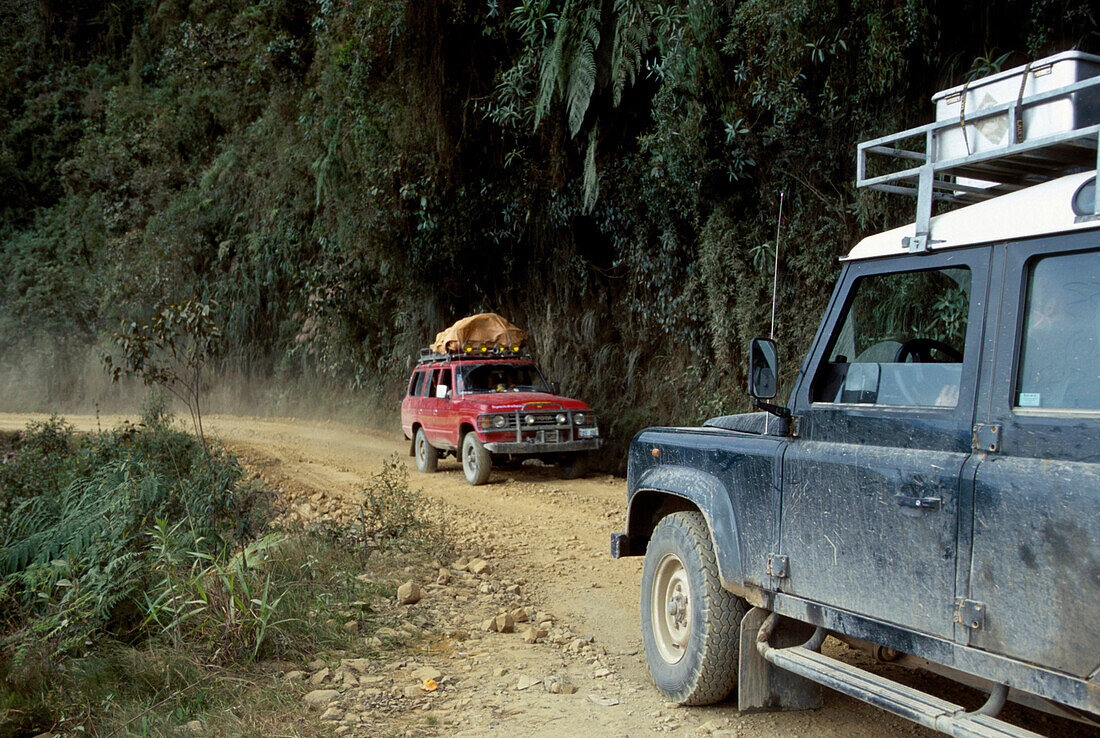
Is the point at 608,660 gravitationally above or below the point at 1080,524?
below

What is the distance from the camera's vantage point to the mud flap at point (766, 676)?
12.7 feet

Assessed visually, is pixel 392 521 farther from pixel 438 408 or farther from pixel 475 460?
pixel 438 408

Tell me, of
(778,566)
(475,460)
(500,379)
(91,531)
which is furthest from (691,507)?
(500,379)

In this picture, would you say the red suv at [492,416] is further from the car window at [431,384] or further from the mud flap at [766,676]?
the mud flap at [766,676]

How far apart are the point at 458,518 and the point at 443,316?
31.5ft

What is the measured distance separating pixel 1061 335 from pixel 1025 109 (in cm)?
84

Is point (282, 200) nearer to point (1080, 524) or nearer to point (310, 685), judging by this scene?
point (310, 685)

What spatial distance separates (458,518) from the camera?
9562 millimetres

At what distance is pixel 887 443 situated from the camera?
3.32 m

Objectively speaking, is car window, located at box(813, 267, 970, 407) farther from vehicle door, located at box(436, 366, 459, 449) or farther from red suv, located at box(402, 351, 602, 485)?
vehicle door, located at box(436, 366, 459, 449)

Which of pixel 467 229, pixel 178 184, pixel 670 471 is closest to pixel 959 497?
pixel 670 471

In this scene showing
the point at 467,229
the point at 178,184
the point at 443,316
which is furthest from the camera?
the point at 178,184

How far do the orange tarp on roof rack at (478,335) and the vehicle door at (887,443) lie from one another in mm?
9940

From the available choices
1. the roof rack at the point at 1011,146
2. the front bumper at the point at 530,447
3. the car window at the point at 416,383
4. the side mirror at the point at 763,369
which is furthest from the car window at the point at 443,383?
the roof rack at the point at 1011,146
